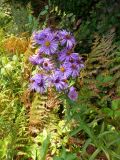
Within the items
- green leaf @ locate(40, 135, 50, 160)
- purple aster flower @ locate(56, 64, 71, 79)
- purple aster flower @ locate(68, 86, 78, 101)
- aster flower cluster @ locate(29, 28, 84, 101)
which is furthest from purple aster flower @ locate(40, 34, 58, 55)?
green leaf @ locate(40, 135, 50, 160)

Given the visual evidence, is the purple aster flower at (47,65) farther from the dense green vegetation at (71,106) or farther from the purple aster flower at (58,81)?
the dense green vegetation at (71,106)

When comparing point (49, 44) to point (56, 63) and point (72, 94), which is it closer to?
point (56, 63)

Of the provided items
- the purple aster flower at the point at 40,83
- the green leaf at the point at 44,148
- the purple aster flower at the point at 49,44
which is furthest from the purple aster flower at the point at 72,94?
the green leaf at the point at 44,148

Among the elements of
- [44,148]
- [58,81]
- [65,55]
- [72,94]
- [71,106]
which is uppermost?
[65,55]

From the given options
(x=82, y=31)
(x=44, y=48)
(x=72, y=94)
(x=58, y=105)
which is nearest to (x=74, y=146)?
(x=58, y=105)

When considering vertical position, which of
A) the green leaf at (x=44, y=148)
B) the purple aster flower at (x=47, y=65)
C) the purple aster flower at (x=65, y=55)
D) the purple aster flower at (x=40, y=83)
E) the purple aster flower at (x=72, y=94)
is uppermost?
the purple aster flower at (x=65, y=55)

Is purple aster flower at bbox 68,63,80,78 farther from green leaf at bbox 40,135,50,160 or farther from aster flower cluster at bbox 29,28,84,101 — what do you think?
green leaf at bbox 40,135,50,160

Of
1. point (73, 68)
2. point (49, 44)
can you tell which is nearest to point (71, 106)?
point (73, 68)
